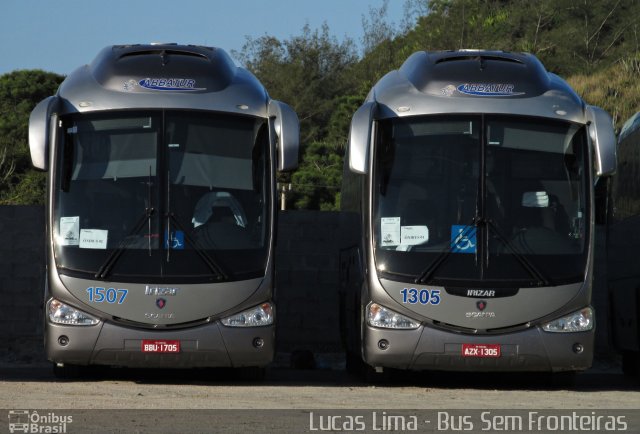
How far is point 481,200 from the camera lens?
43.3 ft

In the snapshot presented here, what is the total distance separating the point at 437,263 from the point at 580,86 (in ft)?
141

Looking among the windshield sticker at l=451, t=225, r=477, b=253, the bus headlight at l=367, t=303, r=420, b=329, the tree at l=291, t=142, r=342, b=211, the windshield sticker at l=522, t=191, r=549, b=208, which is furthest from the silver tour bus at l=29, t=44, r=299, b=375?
the tree at l=291, t=142, r=342, b=211

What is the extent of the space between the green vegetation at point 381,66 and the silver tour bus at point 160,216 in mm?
36608

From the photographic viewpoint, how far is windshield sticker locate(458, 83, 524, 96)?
1362cm

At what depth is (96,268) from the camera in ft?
42.1

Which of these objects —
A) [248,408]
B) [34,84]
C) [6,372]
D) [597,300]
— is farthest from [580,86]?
[248,408]

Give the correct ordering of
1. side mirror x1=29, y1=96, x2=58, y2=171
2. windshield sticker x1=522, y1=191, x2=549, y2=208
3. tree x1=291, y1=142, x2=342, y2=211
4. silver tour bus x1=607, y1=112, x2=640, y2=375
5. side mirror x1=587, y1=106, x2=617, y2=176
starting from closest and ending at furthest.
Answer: side mirror x1=29, y1=96, x2=58, y2=171
side mirror x1=587, y1=106, x2=617, y2=176
windshield sticker x1=522, y1=191, x2=549, y2=208
silver tour bus x1=607, y1=112, x2=640, y2=375
tree x1=291, y1=142, x2=342, y2=211

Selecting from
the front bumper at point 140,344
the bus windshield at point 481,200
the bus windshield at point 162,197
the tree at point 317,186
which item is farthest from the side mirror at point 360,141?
the tree at point 317,186

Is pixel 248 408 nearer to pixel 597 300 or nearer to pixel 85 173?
pixel 85 173

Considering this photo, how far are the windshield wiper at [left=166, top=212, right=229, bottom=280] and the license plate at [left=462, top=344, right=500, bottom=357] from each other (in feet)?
7.91

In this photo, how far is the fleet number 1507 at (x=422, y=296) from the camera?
1294cm

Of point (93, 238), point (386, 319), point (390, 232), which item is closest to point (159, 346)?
point (93, 238)

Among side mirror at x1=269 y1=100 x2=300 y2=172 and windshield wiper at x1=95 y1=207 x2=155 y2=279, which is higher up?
side mirror at x1=269 y1=100 x2=300 y2=172
